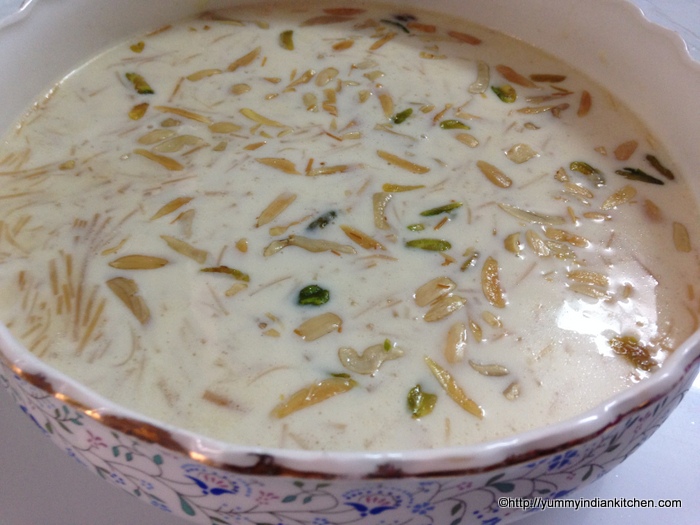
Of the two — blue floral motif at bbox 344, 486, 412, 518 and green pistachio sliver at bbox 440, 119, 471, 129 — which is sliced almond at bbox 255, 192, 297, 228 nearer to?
green pistachio sliver at bbox 440, 119, 471, 129

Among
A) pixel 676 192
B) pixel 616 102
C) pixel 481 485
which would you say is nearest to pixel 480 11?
pixel 616 102

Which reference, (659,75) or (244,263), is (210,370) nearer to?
(244,263)

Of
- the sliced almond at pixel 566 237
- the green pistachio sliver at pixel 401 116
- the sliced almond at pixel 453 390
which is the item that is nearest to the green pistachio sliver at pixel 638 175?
the sliced almond at pixel 566 237

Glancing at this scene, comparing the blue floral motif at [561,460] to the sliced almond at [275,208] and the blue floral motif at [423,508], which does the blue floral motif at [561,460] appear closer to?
the blue floral motif at [423,508]

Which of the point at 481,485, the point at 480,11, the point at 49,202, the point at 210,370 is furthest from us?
the point at 480,11

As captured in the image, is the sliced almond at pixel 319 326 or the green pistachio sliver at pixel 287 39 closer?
the sliced almond at pixel 319 326

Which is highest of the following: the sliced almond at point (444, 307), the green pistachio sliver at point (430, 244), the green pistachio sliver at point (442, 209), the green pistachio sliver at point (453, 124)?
the green pistachio sliver at point (453, 124)

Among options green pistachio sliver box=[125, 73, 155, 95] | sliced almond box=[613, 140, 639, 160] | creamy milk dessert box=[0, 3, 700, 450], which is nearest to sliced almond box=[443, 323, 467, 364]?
creamy milk dessert box=[0, 3, 700, 450]
